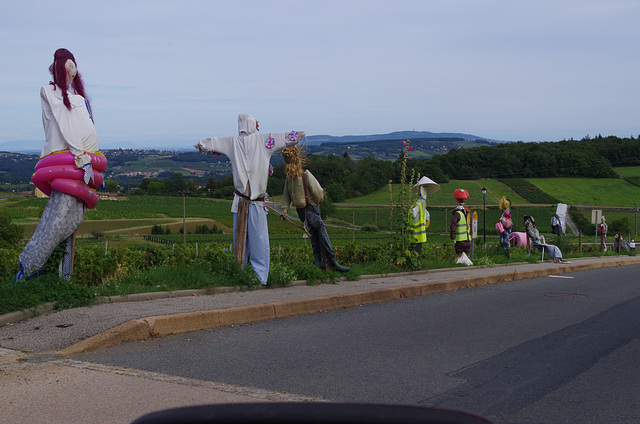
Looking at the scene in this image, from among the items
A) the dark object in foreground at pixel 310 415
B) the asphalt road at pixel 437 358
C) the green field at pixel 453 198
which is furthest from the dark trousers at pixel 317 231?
the green field at pixel 453 198

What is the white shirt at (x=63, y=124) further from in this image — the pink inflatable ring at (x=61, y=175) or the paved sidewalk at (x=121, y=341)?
the paved sidewalk at (x=121, y=341)

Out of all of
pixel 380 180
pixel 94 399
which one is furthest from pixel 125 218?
pixel 94 399

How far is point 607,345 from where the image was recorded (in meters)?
7.76

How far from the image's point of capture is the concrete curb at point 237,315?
22.5 feet

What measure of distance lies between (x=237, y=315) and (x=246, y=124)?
396cm

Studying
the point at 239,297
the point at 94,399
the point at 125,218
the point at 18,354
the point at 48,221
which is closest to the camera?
the point at 94,399

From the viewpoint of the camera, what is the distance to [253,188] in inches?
432

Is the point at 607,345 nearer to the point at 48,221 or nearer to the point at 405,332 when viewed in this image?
the point at 405,332

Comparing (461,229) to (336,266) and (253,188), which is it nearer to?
(336,266)

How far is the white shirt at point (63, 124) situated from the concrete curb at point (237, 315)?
106 inches

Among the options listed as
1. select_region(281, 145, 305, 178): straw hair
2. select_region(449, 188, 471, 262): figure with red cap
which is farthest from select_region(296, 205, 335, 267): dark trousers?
select_region(449, 188, 471, 262): figure with red cap

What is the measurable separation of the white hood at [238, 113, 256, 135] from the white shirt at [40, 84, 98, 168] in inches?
112

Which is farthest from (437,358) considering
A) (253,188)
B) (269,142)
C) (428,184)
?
(428,184)

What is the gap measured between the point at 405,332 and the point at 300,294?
2.32 metres
